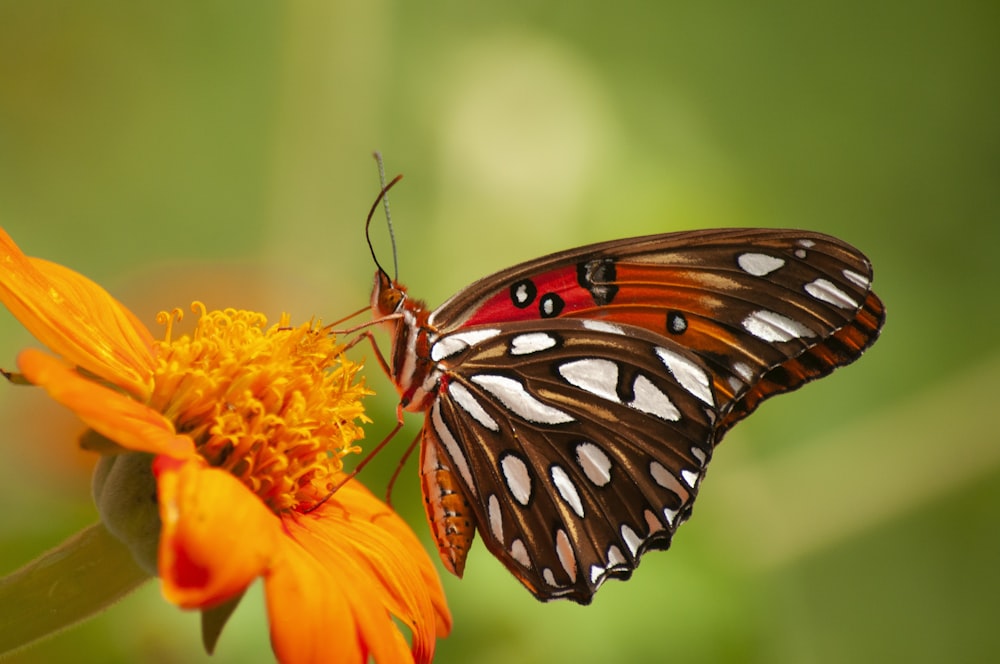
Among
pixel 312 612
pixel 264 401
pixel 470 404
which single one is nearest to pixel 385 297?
pixel 470 404

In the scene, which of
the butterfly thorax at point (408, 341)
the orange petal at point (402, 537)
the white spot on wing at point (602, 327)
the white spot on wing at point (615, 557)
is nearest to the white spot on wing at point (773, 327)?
the white spot on wing at point (602, 327)

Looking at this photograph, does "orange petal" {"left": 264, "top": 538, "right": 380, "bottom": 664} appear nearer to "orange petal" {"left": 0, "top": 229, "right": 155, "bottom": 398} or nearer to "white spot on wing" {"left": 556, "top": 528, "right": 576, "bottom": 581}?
"orange petal" {"left": 0, "top": 229, "right": 155, "bottom": 398}

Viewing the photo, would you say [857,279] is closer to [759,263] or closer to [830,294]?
[830,294]

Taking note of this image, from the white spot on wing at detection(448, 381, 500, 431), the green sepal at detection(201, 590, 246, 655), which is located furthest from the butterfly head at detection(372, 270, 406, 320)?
the green sepal at detection(201, 590, 246, 655)

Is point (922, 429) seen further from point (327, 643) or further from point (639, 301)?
point (327, 643)

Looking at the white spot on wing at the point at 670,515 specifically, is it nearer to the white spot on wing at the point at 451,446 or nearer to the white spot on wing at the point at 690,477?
the white spot on wing at the point at 690,477

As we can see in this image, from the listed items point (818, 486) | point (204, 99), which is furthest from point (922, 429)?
point (204, 99)
